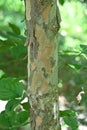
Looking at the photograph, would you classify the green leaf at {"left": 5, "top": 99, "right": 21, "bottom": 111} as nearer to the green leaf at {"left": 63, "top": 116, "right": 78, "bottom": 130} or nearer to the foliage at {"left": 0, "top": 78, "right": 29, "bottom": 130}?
the foliage at {"left": 0, "top": 78, "right": 29, "bottom": 130}

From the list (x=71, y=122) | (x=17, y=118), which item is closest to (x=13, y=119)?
(x=17, y=118)

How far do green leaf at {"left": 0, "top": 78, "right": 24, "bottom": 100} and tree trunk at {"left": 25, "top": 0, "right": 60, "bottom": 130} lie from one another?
3 cm

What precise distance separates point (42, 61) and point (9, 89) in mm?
99

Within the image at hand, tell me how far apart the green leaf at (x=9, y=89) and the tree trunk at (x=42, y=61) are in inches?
1.3

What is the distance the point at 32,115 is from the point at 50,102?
0.04 meters

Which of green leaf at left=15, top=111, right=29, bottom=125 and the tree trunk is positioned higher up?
the tree trunk

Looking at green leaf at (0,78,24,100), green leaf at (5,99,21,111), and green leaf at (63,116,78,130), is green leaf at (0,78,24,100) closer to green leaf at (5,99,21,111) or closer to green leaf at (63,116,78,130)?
green leaf at (5,99,21,111)

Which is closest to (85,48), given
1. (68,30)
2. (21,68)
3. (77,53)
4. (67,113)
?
(77,53)

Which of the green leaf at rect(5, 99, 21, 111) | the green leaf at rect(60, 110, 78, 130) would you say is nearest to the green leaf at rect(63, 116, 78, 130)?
the green leaf at rect(60, 110, 78, 130)

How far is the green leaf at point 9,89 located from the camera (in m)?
0.85

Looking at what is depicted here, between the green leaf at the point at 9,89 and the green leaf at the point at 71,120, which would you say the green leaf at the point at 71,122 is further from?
the green leaf at the point at 9,89

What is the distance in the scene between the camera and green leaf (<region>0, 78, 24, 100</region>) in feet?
2.77

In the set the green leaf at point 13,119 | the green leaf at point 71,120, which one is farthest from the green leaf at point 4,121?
the green leaf at point 71,120

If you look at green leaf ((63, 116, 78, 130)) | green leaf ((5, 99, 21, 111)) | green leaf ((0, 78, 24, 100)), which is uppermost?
green leaf ((0, 78, 24, 100))
